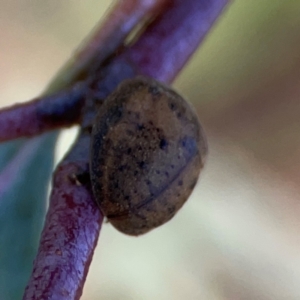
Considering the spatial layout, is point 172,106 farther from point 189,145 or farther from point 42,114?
point 42,114

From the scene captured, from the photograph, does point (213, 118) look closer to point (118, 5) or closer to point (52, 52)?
point (52, 52)

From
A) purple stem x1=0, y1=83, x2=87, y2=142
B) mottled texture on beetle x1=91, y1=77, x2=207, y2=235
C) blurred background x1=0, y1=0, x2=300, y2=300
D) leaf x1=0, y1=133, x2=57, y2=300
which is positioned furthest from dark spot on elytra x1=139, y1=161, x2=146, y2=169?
blurred background x1=0, y1=0, x2=300, y2=300

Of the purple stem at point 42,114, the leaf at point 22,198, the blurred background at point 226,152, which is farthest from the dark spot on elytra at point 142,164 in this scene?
the blurred background at point 226,152

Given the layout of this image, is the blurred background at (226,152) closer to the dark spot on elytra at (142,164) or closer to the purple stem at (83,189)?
the purple stem at (83,189)

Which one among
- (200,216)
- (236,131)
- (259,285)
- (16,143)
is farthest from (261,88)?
(16,143)

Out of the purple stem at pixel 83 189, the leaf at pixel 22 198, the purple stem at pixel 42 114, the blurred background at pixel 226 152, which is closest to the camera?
the purple stem at pixel 83 189

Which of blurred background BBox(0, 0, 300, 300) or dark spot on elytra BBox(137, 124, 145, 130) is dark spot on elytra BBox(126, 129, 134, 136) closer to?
dark spot on elytra BBox(137, 124, 145, 130)
